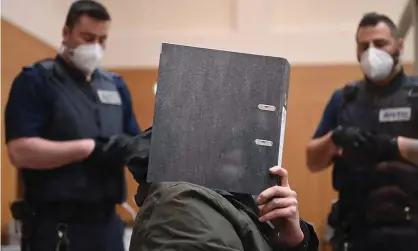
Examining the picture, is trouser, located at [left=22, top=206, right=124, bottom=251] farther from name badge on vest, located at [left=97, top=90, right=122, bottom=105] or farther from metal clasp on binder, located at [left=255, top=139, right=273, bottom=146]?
metal clasp on binder, located at [left=255, top=139, right=273, bottom=146]

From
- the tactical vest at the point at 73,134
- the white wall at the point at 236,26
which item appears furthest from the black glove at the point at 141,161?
the white wall at the point at 236,26

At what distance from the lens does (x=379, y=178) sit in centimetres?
193

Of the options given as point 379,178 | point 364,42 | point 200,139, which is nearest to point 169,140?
point 200,139

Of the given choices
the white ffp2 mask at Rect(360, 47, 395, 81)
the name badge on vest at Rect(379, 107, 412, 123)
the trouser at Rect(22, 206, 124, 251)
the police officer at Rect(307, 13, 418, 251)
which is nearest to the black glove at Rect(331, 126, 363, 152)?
the police officer at Rect(307, 13, 418, 251)

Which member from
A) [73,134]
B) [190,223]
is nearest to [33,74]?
[73,134]

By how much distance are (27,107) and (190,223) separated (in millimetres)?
1270

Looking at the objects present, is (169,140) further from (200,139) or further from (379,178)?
(379,178)

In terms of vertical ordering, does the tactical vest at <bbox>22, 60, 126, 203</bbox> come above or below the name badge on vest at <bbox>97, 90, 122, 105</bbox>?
below

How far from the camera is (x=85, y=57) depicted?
202 centimetres

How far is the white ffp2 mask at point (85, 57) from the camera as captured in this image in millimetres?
2020

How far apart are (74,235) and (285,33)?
7.20 ft

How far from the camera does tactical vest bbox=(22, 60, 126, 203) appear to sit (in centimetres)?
185

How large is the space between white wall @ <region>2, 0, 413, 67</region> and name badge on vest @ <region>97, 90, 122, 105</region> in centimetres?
152

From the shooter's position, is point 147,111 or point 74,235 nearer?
point 74,235
